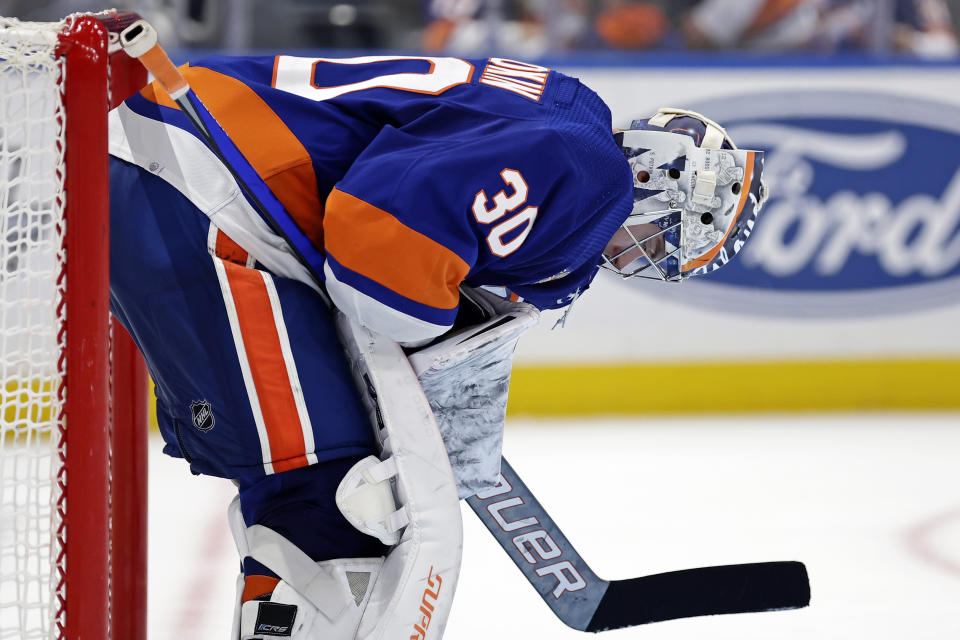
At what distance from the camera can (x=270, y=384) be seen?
119 centimetres

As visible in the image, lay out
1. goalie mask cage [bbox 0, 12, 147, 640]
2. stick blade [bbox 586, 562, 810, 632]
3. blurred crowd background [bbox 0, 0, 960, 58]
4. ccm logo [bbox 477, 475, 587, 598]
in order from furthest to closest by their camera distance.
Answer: blurred crowd background [bbox 0, 0, 960, 58]
stick blade [bbox 586, 562, 810, 632]
ccm logo [bbox 477, 475, 587, 598]
goalie mask cage [bbox 0, 12, 147, 640]

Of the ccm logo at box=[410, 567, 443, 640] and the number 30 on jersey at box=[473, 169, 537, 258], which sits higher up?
the number 30 on jersey at box=[473, 169, 537, 258]

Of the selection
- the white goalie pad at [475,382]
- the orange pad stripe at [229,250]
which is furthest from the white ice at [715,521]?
the orange pad stripe at [229,250]

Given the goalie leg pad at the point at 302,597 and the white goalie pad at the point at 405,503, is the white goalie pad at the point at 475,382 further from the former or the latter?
the goalie leg pad at the point at 302,597

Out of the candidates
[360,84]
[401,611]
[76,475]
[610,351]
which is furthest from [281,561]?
[610,351]

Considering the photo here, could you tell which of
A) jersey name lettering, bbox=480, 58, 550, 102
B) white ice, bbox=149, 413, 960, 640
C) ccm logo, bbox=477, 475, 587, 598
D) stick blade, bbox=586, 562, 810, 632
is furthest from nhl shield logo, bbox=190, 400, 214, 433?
stick blade, bbox=586, 562, 810, 632

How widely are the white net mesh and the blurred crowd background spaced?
8.03ft

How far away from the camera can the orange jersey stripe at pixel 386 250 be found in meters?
1.12

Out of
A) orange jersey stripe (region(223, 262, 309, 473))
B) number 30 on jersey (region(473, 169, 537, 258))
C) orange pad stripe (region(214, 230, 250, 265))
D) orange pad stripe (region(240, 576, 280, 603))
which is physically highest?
number 30 on jersey (region(473, 169, 537, 258))

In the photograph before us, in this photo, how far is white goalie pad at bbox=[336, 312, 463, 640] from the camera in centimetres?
121

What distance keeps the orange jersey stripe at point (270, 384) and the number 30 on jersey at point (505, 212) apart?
0.83 ft

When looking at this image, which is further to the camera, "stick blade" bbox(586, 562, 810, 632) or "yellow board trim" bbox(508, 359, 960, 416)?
"yellow board trim" bbox(508, 359, 960, 416)

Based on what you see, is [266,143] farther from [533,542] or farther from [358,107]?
[533,542]

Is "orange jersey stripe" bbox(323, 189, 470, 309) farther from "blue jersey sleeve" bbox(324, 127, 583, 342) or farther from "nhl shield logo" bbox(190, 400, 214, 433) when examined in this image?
"nhl shield logo" bbox(190, 400, 214, 433)
